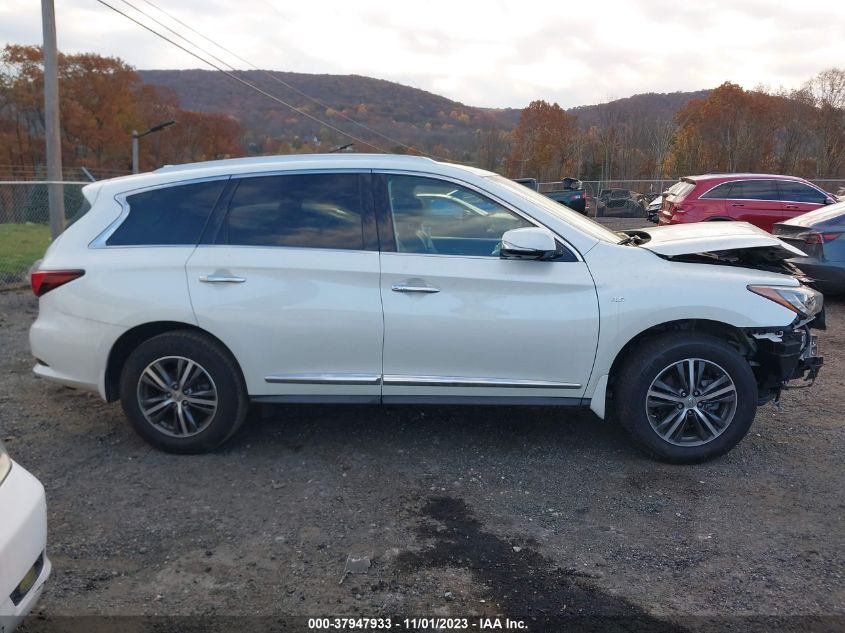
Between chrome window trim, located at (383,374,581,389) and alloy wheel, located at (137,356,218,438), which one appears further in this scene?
alloy wheel, located at (137,356,218,438)

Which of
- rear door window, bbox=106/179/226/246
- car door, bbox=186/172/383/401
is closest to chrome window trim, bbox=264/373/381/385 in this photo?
car door, bbox=186/172/383/401

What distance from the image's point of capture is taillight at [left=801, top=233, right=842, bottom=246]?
921 cm

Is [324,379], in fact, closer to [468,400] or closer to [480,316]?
[468,400]

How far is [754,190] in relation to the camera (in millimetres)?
15539

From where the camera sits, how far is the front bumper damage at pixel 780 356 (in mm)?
4516

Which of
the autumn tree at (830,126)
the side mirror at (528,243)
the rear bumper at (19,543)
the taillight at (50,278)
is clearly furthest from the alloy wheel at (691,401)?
the autumn tree at (830,126)

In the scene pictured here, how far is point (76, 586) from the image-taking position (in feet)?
10.9

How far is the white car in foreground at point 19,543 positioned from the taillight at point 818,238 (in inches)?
364

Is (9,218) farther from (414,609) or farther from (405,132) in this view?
(405,132)

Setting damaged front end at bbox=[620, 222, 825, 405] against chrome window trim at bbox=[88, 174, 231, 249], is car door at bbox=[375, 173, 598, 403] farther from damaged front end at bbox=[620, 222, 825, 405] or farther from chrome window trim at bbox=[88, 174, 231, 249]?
chrome window trim at bbox=[88, 174, 231, 249]

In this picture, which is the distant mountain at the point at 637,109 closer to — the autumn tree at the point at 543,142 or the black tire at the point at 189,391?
the autumn tree at the point at 543,142

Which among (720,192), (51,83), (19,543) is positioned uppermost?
(51,83)

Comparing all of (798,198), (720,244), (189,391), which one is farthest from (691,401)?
(798,198)

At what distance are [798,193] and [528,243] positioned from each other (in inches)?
540
